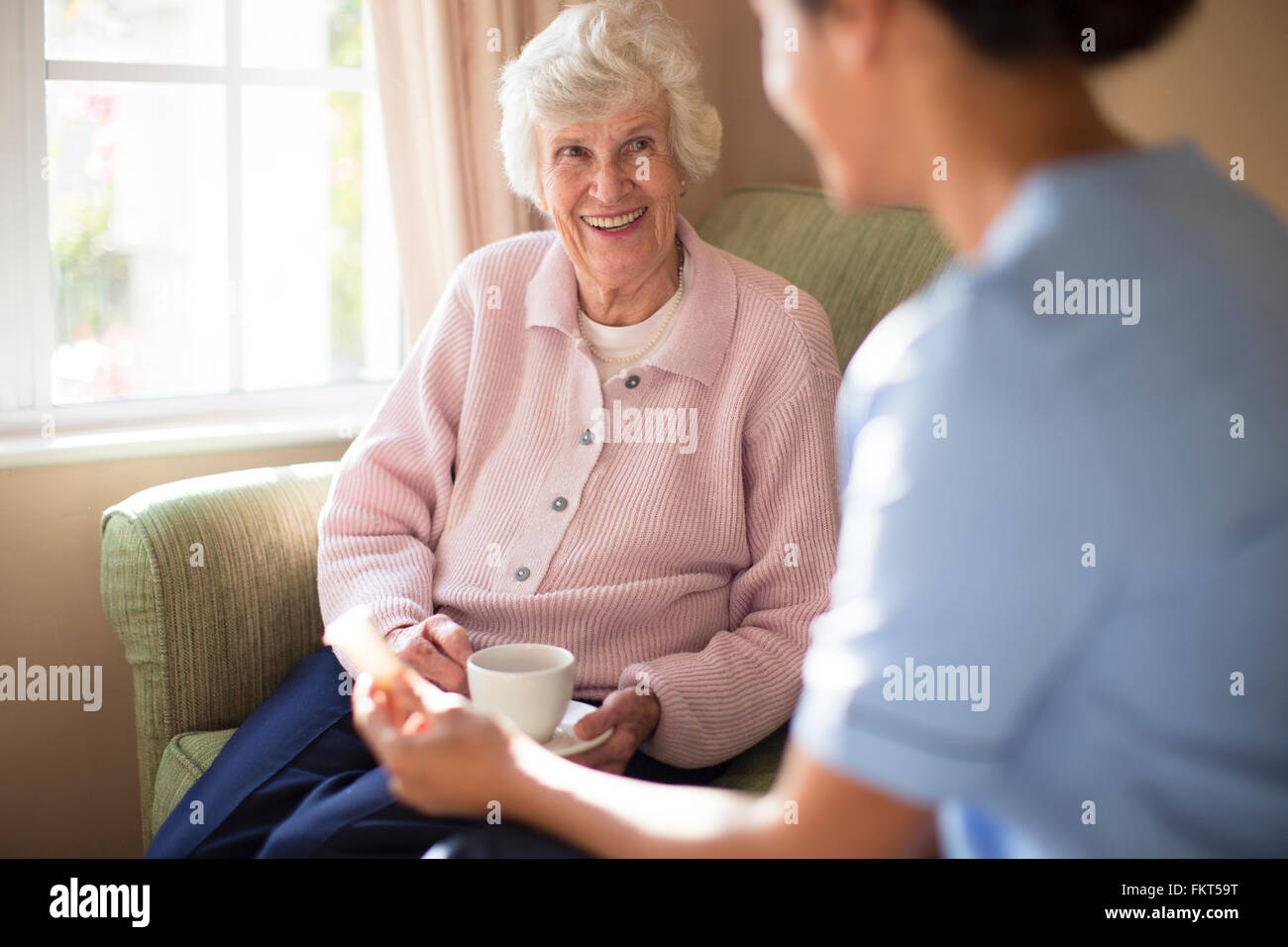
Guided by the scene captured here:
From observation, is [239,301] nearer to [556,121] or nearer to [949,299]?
[556,121]

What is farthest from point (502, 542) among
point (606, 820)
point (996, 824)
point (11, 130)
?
point (11, 130)

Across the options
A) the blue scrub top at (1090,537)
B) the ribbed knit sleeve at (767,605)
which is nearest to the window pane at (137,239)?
the ribbed knit sleeve at (767,605)

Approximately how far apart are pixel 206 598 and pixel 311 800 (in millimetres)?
449

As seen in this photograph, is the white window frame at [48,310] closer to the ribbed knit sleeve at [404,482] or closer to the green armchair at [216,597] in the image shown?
the green armchair at [216,597]

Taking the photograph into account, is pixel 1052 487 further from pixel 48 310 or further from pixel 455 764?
pixel 48 310

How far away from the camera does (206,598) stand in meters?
1.58

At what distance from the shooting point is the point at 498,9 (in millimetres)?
2184

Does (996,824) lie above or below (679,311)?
below

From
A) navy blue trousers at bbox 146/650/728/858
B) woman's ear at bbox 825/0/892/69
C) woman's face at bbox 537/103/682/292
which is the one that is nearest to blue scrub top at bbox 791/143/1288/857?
woman's ear at bbox 825/0/892/69

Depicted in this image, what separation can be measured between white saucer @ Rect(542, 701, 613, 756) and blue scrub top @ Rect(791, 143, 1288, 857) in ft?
1.97

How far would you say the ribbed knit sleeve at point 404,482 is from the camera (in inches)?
61.9

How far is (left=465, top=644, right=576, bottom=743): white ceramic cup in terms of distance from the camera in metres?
1.13

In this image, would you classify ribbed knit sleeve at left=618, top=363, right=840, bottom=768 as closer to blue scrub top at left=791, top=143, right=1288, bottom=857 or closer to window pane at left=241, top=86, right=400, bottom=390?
blue scrub top at left=791, top=143, right=1288, bottom=857
